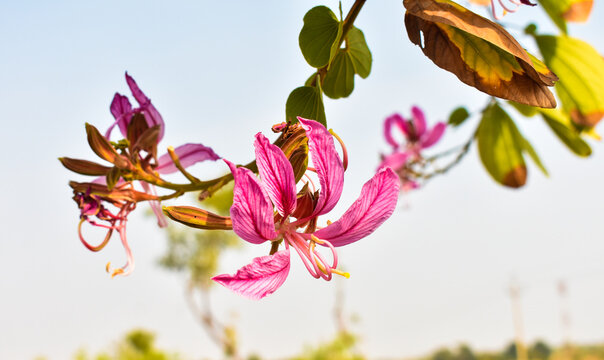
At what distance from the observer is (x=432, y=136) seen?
6.41ft

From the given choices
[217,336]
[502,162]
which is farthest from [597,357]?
[502,162]

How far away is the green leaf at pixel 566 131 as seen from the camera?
3.71 ft

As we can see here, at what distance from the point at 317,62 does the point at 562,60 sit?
25.2 inches

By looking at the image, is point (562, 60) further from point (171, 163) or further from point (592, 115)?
point (171, 163)

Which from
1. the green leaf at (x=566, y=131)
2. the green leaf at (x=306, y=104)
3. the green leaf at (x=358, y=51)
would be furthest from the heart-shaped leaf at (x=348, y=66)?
the green leaf at (x=566, y=131)

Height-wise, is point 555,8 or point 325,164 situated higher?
point 555,8

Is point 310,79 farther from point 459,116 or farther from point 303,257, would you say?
point 459,116

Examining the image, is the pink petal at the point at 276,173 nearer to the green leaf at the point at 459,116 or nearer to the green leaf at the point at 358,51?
the green leaf at the point at 358,51

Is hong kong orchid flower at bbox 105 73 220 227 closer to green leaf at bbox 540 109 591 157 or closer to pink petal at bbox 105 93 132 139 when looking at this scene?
pink petal at bbox 105 93 132 139

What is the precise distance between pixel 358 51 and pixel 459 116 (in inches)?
33.2

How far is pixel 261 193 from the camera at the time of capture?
Result: 41cm

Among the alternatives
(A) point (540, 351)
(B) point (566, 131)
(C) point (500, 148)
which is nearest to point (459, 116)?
(C) point (500, 148)

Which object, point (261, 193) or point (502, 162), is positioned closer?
point (261, 193)

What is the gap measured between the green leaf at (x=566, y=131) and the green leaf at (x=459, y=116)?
0.85 ft
